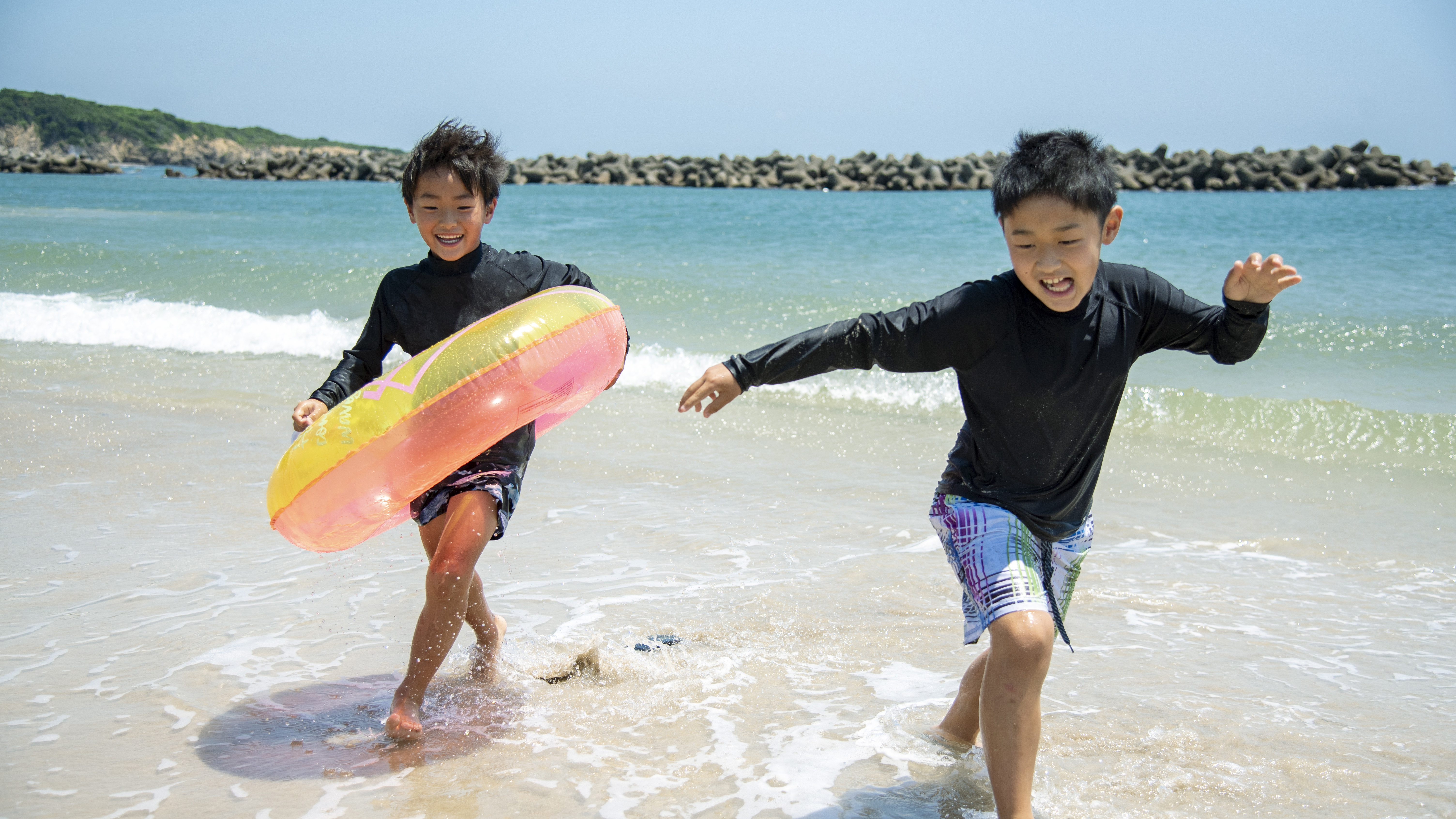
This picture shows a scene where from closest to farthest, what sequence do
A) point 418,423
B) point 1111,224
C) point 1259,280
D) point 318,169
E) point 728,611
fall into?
point 1259,280, point 1111,224, point 418,423, point 728,611, point 318,169

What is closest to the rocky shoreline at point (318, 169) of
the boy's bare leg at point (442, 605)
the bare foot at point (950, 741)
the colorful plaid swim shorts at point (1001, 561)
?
the boy's bare leg at point (442, 605)

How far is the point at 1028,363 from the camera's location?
8.00ft

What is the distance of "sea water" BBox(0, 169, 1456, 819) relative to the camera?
9.13 ft

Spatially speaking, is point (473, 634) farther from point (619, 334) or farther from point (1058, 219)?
point (1058, 219)

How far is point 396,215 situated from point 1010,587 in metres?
27.6

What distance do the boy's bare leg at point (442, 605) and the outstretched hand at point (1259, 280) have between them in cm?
195

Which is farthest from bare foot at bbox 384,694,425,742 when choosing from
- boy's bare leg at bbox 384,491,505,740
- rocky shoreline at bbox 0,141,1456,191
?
rocky shoreline at bbox 0,141,1456,191

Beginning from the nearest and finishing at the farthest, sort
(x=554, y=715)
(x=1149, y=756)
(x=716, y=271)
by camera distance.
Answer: (x=1149, y=756) < (x=554, y=715) < (x=716, y=271)

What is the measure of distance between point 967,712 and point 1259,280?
1317mm

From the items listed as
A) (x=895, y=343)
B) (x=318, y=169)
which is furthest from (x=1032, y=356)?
(x=318, y=169)

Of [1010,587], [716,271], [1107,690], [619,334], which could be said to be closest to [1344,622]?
[1107,690]

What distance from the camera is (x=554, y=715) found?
3145 millimetres

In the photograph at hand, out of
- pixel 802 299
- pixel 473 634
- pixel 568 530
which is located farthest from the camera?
pixel 802 299

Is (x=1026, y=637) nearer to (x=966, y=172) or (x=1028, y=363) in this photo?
(x=1028, y=363)
